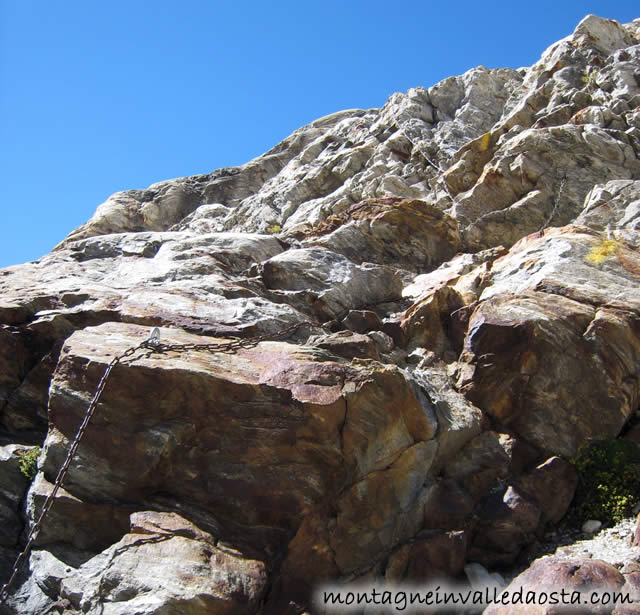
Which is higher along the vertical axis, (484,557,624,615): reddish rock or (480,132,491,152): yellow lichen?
(480,132,491,152): yellow lichen

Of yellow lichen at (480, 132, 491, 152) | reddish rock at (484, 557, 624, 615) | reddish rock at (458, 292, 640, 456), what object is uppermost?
yellow lichen at (480, 132, 491, 152)

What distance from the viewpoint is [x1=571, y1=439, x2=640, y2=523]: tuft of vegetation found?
10.1m

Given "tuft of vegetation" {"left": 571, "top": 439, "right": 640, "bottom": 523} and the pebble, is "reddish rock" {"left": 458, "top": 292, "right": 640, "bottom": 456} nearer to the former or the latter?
"tuft of vegetation" {"left": 571, "top": 439, "right": 640, "bottom": 523}

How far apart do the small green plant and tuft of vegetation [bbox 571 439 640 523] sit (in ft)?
34.6

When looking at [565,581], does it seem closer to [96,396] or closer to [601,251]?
[96,396]

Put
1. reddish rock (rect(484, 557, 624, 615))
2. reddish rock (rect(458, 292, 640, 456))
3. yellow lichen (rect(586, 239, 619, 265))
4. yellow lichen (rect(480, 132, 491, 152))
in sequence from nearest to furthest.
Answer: reddish rock (rect(484, 557, 624, 615))
reddish rock (rect(458, 292, 640, 456))
yellow lichen (rect(586, 239, 619, 265))
yellow lichen (rect(480, 132, 491, 152))

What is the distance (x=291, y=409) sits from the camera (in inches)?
382

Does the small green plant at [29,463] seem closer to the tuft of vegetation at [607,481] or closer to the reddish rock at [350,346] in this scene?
the reddish rock at [350,346]

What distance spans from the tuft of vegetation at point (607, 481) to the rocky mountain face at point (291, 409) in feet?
1.01

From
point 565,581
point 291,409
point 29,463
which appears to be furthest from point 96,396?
point 565,581

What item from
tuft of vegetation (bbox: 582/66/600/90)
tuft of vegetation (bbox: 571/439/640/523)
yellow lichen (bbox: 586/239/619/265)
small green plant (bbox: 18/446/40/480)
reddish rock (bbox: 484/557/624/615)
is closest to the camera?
reddish rock (bbox: 484/557/624/615)

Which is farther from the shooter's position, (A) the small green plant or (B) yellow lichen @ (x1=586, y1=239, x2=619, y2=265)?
(B) yellow lichen @ (x1=586, y1=239, x2=619, y2=265)

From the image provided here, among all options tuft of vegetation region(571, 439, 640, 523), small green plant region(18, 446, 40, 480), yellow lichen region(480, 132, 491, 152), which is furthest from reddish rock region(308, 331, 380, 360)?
yellow lichen region(480, 132, 491, 152)

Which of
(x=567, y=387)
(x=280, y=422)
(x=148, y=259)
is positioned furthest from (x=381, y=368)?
(x=148, y=259)
